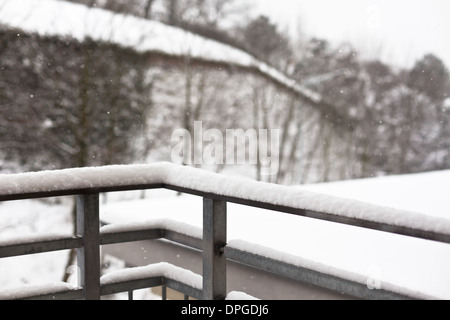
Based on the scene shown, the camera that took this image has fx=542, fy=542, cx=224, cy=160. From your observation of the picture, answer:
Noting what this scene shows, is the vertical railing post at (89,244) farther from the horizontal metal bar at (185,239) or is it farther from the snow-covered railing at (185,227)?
the horizontal metal bar at (185,239)

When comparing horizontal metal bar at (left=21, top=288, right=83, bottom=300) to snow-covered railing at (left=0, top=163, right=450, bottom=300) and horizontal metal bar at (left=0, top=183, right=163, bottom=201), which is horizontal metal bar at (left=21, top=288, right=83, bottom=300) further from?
horizontal metal bar at (left=0, top=183, right=163, bottom=201)

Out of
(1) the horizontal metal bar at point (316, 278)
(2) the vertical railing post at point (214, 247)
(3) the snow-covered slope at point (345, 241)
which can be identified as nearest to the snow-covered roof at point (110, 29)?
(3) the snow-covered slope at point (345, 241)

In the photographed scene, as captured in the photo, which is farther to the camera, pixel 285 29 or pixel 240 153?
pixel 285 29

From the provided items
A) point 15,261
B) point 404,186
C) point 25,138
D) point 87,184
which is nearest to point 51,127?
point 25,138

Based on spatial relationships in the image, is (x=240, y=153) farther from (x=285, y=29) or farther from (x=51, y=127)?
(x=51, y=127)

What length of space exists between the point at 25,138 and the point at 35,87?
4.81ft

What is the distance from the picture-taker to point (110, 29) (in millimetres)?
15289

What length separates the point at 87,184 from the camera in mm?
1548

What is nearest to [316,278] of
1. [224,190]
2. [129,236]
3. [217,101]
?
[224,190]

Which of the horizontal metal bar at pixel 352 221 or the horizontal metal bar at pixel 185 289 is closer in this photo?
the horizontal metal bar at pixel 352 221

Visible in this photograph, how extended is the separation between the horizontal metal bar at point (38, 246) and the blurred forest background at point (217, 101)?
41.5 ft

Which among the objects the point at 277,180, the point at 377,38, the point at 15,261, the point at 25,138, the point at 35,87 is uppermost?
the point at 377,38

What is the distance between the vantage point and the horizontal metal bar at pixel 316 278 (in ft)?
3.67

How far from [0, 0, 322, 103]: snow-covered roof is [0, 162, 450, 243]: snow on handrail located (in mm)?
13124
